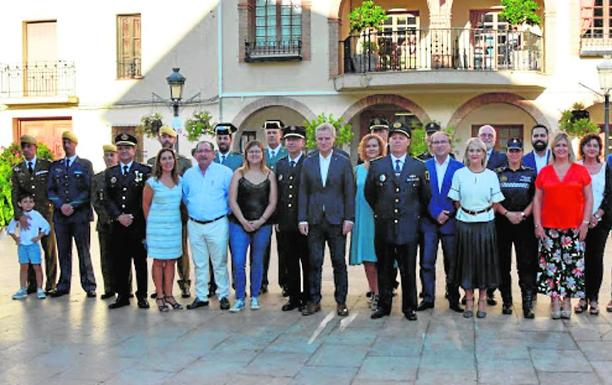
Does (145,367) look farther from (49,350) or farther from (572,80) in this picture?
(572,80)

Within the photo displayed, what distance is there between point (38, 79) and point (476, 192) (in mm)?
20344

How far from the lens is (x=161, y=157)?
29.3 feet

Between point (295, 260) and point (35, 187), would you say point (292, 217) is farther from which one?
point (35, 187)

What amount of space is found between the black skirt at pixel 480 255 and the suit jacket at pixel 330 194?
1.24 metres

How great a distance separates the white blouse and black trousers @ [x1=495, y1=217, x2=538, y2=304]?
0.36 meters

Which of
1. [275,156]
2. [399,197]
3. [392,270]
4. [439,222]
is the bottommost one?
[392,270]

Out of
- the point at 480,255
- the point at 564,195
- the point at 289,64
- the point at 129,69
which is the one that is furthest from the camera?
the point at 129,69

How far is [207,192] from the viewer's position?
29.2 ft

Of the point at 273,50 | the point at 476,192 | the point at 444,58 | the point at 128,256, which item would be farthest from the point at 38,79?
the point at 476,192

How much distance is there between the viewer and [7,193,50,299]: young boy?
9.88m

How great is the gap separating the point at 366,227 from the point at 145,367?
3.29 m

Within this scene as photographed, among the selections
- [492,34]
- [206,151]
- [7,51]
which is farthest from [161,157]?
[7,51]

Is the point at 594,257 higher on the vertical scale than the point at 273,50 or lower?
lower

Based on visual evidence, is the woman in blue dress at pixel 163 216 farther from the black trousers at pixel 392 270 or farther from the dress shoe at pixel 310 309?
the black trousers at pixel 392 270
